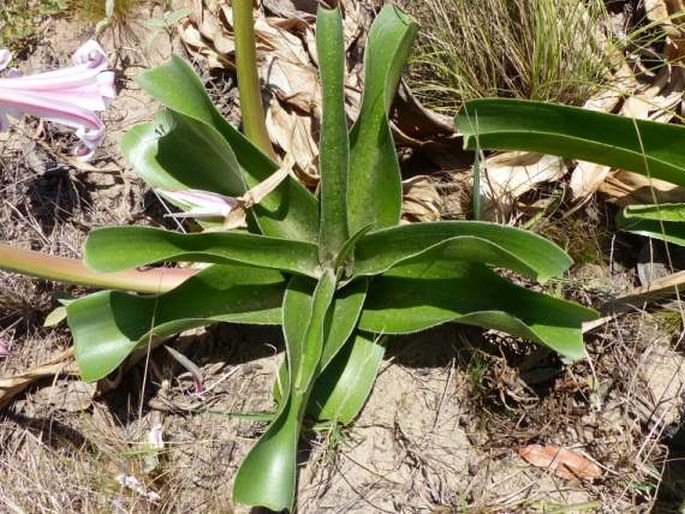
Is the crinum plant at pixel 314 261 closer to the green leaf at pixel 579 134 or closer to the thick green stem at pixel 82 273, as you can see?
the thick green stem at pixel 82 273

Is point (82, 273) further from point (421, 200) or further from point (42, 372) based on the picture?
point (421, 200)

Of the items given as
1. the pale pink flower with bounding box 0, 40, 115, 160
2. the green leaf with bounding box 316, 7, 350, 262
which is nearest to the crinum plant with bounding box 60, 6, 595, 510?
the green leaf with bounding box 316, 7, 350, 262

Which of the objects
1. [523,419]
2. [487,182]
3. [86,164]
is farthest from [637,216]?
→ [86,164]

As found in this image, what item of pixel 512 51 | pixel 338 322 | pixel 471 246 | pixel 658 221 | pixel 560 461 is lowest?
pixel 560 461

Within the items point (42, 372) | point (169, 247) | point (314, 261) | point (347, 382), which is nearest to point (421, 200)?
point (314, 261)

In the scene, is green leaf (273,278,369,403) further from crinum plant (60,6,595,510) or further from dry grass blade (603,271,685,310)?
dry grass blade (603,271,685,310)

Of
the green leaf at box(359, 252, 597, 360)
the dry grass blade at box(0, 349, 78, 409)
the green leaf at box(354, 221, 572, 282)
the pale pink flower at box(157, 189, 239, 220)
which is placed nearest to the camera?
the green leaf at box(354, 221, 572, 282)

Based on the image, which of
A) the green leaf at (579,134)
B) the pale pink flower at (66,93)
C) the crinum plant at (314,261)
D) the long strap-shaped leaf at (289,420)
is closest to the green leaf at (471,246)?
the crinum plant at (314,261)
